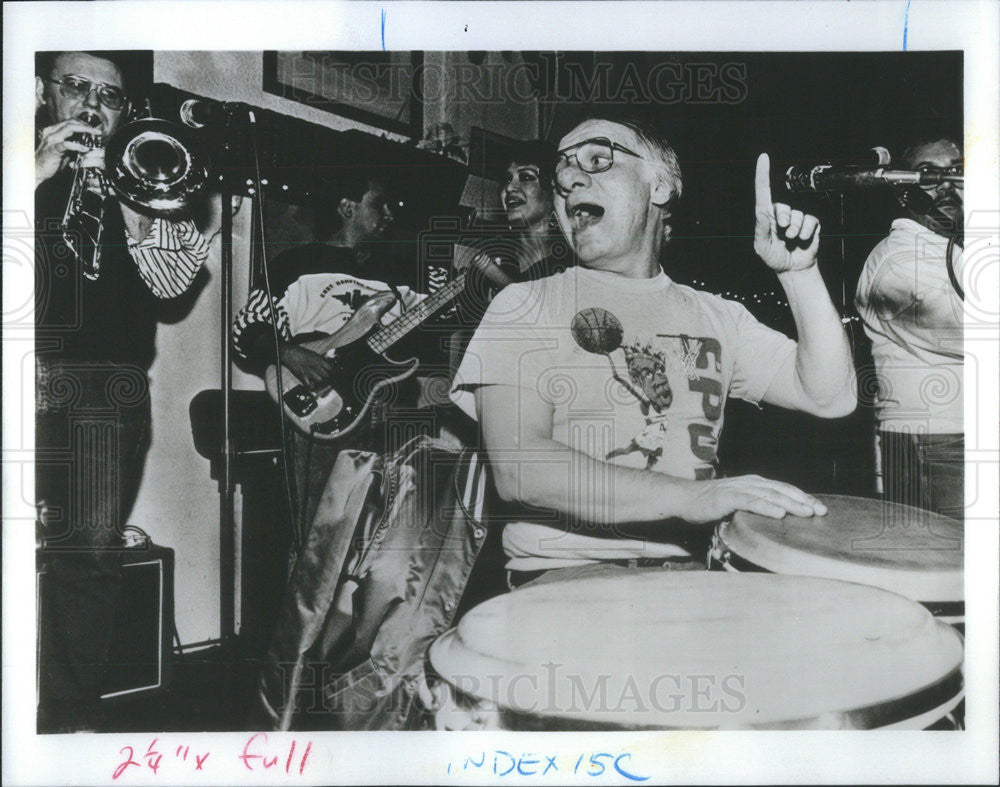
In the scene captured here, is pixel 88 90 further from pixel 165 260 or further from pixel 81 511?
pixel 81 511

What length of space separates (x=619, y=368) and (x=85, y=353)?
162 centimetres

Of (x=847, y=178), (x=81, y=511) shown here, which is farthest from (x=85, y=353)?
(x=847, y=178)

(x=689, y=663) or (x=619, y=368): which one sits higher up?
(x=619, y=368)

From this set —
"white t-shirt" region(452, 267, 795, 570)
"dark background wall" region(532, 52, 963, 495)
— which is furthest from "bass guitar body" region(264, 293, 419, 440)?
"dark background wall" region(532, 52, 963, 495)

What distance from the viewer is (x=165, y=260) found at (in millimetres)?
2439

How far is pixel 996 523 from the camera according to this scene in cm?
246

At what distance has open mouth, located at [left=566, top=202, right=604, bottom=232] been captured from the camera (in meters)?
2.45

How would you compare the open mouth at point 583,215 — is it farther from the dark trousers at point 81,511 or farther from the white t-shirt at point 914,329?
the dark trousers at point 81,511

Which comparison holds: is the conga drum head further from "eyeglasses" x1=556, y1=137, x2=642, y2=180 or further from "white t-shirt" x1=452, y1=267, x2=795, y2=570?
"eyeglasses" x1=556, y1=137, x2=642, y2=180

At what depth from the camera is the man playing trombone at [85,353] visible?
2420 millimetres

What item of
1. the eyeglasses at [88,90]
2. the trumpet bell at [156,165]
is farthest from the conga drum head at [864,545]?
the eyeglasses at [88,90]

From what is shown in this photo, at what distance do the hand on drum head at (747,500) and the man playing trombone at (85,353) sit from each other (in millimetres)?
1679

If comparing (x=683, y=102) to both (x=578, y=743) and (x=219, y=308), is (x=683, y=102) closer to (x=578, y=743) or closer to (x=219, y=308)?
(x=219, y=308)

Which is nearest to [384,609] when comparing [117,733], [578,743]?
[578,743]
